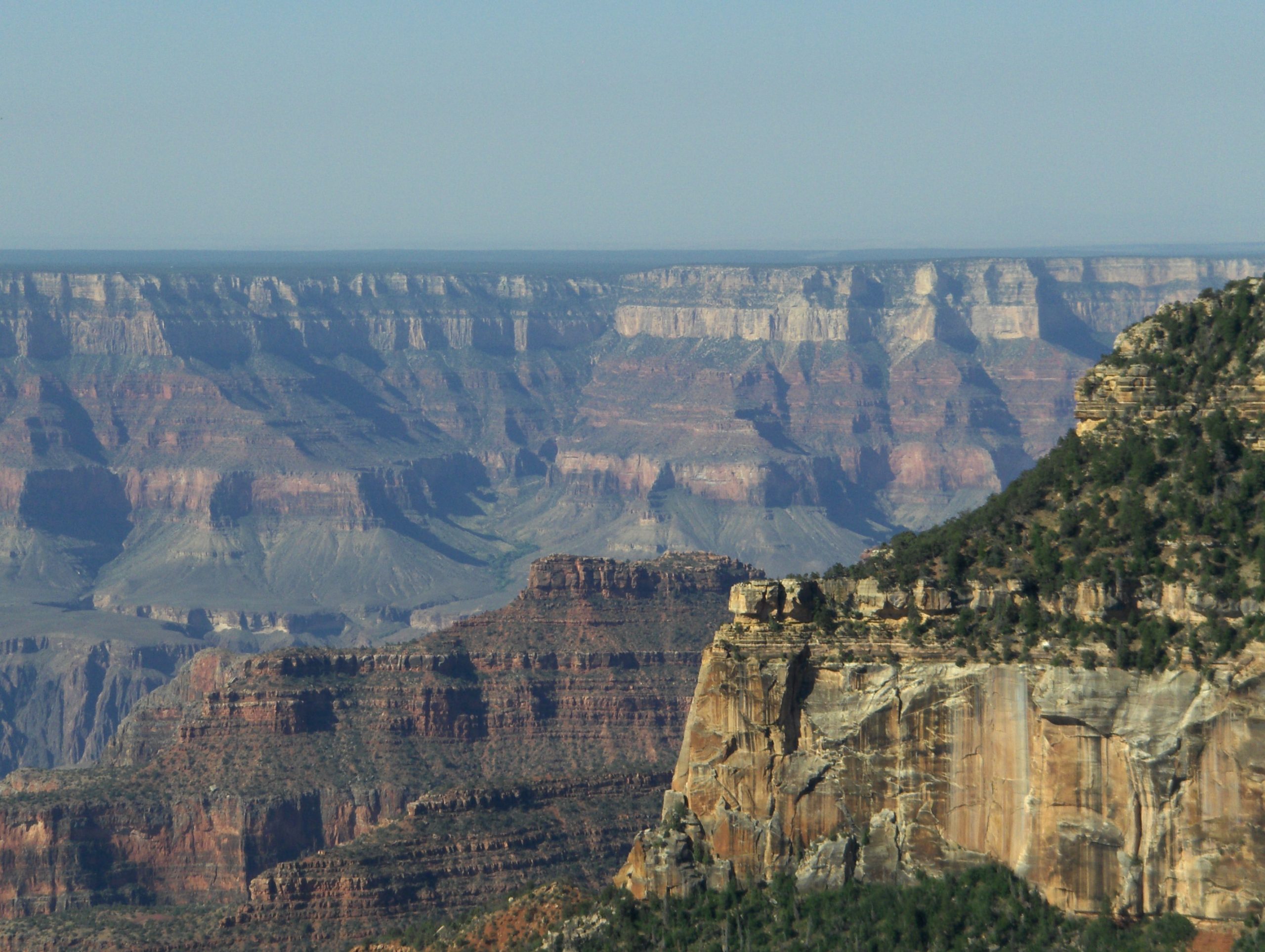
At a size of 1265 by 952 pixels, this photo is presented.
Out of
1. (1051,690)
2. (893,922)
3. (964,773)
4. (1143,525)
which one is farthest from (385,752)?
(1051,690)

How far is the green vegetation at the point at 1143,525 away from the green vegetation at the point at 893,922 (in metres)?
4.12

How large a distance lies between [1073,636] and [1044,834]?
132 inches

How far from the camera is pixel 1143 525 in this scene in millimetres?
49031

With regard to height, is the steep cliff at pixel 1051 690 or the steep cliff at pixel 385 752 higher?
the steep cliff at pixel 1051 690

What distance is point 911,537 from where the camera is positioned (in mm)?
55000

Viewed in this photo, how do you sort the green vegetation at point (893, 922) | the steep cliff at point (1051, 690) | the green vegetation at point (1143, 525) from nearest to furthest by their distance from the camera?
the steep cliff at point (1051, 690) → the green vegetation at point (893, 922) → the green vegetation at point (1143, 525)

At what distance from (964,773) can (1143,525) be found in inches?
213

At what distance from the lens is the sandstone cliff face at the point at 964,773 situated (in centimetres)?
4594

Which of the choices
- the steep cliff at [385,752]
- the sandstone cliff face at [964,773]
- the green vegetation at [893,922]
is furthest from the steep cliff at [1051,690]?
the steep cliff at [385,752]

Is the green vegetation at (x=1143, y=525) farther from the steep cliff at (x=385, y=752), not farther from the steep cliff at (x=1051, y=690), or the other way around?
the steep cliff at (x=385, y=752)

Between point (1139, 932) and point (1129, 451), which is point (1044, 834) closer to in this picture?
point (1139, 932)

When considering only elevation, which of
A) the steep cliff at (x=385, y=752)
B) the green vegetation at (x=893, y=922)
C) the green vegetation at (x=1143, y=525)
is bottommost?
the steep cliff at (x=385, y=752)

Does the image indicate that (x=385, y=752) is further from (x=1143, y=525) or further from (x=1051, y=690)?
(x=1051, y=690)

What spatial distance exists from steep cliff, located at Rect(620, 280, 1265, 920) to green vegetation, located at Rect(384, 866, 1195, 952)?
13.2 inches
